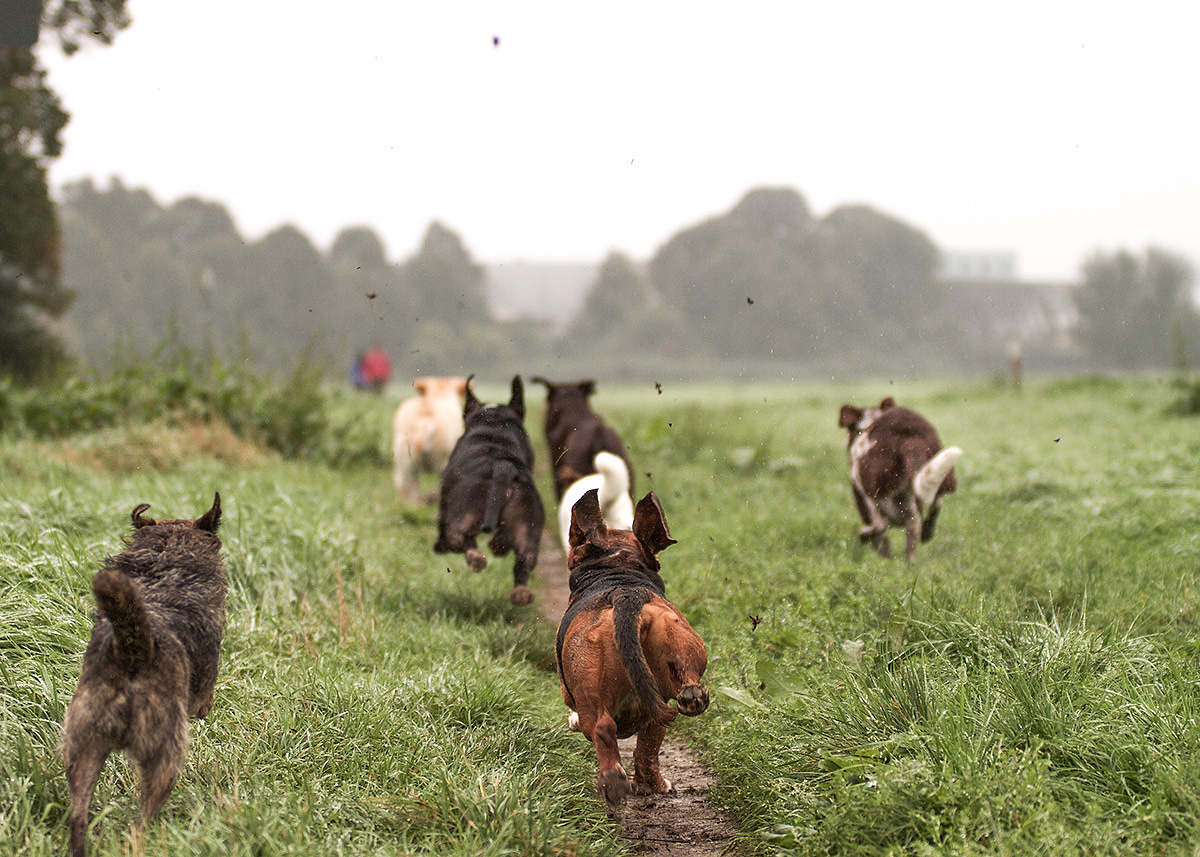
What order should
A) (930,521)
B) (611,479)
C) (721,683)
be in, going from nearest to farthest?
(721,683) < (611,479) < (930,521)

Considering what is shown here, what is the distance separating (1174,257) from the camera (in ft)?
30.3

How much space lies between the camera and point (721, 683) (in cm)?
418

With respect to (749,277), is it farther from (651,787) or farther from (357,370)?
(357,370)

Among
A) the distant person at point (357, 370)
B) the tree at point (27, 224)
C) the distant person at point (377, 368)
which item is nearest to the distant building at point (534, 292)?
the tree at point (27, 224)

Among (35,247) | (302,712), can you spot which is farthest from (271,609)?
(35,247)

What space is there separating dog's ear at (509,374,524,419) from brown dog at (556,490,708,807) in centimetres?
199

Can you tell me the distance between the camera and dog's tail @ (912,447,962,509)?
5.39 meters

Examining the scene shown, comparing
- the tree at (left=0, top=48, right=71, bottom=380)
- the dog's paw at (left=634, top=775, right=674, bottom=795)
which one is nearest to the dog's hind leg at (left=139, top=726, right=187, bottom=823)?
the dog's paw at (left=634, top=775, right=674, bottom=795)

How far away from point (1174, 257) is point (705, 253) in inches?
212

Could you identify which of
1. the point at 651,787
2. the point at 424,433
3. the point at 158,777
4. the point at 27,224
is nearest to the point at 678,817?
the point at 651,787

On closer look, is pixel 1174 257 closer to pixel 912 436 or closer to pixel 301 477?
pixel 912 436

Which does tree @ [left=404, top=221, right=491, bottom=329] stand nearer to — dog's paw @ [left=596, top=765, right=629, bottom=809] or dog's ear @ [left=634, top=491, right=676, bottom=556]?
dog's ear @ [left=634, top=491, right=676, bottom=556]

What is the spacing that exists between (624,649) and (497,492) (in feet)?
7.52

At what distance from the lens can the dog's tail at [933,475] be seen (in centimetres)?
539
